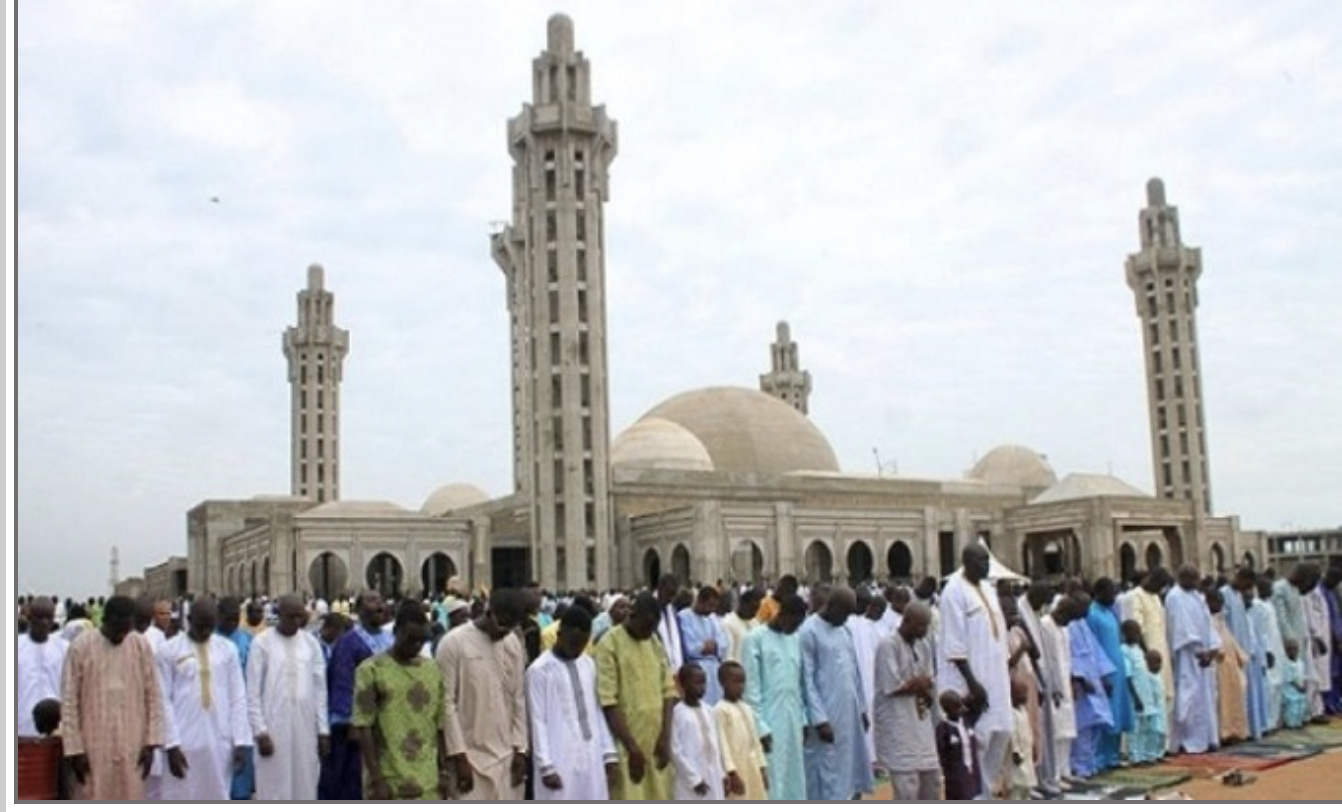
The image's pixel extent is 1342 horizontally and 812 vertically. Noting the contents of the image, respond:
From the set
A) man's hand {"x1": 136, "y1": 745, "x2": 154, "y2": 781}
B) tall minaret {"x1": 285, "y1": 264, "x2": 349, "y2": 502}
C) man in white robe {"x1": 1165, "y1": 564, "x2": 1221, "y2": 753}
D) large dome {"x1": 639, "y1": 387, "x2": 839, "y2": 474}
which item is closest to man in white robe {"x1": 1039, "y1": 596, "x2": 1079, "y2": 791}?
man in white robe {"x1": 1165, "y1": 564, "x2": 1221, "y2": 753}

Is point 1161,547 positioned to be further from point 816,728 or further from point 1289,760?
point 816,728

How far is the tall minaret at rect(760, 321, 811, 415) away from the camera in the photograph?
213 ft

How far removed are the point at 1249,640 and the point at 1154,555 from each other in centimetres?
3204

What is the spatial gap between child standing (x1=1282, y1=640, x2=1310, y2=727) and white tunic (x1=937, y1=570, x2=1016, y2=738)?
17.5ft

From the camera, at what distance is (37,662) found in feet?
28.4

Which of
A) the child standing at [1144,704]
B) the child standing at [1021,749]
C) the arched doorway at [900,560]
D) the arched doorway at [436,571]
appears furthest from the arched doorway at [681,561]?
the child standing at [1021,749]

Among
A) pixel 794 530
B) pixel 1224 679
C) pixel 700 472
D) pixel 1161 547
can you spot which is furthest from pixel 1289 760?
pixel 1161 547

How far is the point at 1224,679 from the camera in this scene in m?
11.2

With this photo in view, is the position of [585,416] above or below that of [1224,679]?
above

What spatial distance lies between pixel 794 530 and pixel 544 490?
6.31 meters

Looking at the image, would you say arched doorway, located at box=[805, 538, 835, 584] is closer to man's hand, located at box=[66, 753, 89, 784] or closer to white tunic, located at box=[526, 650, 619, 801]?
white tunic, located at box=[526, 650, 619, 801]

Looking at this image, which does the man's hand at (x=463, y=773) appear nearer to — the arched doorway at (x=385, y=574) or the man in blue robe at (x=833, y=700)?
the man in blue robe at (x=833, y=700)

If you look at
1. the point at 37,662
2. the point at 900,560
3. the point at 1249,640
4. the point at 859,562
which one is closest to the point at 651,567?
the point at 859,562

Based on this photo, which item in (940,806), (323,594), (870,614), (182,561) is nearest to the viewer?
(940,806)
